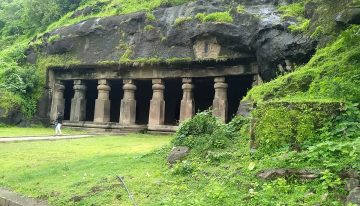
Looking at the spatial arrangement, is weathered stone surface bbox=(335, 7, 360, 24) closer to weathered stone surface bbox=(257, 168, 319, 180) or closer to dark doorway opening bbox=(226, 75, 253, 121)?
weathered stone surface bbox=(257, 168, 319, 180)

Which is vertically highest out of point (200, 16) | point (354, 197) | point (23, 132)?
point (200, 16)

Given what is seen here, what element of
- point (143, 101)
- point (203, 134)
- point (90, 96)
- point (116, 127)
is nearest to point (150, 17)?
point (116, 127)

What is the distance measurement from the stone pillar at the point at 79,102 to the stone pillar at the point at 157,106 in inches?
182

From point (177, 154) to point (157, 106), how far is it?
1135 centimetres

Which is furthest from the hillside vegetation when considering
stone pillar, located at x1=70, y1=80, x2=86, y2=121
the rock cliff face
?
stone pillar, located at x1=70, y1=80, x2=86, y2=121

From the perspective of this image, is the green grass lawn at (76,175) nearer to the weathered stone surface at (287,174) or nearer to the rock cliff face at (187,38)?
the weathered stone surface at (287,174)

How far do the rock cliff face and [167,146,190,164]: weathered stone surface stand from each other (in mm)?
7772

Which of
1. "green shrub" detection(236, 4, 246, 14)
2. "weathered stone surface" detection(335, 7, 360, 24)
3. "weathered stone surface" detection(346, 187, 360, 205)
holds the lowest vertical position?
"weathered stone surface" detection(346, 187, 360, 205)

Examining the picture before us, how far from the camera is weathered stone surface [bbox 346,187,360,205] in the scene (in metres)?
4.15

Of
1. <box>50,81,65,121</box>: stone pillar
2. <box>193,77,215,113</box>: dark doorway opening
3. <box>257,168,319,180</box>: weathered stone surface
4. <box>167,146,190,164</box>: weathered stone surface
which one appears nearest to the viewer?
<box>257,168,319,180</box>: weathered stone surface

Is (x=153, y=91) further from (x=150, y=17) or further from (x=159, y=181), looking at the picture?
(x=159, y=181)

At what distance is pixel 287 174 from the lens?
5207 millimetres

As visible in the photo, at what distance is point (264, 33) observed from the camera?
15.2 m

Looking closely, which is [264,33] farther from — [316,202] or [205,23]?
[316,202]
